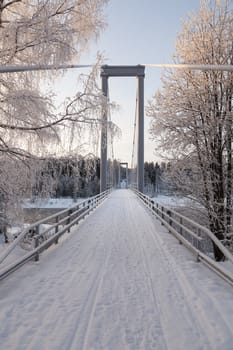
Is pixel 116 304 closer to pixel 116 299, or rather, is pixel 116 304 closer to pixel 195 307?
pixel 116 299

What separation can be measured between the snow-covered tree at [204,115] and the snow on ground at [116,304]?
4447 mm

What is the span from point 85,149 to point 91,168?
0.59m

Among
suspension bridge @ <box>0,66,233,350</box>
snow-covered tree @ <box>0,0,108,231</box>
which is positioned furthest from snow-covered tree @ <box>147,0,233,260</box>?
snow-covered tree @ <box>0,0,108,231</box>

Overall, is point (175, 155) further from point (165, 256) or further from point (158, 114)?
Result: point (165, 256)

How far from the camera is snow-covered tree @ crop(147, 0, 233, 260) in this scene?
920 centimetres

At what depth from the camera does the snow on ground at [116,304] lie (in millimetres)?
2588

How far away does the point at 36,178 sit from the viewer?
6055 millimetres

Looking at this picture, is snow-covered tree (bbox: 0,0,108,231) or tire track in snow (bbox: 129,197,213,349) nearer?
tire track in snow (bbox: 129,197,213,349)

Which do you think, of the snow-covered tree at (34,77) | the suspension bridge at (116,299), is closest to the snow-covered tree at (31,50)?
the snow-covered tree at (34,77)

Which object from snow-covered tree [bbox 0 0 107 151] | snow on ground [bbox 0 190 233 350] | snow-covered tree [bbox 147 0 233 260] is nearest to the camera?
snow on ground [bbox 0 190 233 350]

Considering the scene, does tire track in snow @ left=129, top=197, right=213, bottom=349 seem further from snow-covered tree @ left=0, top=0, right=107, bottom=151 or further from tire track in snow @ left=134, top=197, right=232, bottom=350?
snow-covered tree @ left=0, top=0, right=107, bottom=151

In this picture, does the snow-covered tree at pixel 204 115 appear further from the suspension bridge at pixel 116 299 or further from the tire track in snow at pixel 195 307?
the tire track in snow at pixel 195 307

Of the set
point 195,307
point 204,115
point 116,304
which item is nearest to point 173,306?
point 195,307

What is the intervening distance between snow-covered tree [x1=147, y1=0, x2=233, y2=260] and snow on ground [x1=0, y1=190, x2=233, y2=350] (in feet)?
14.6
